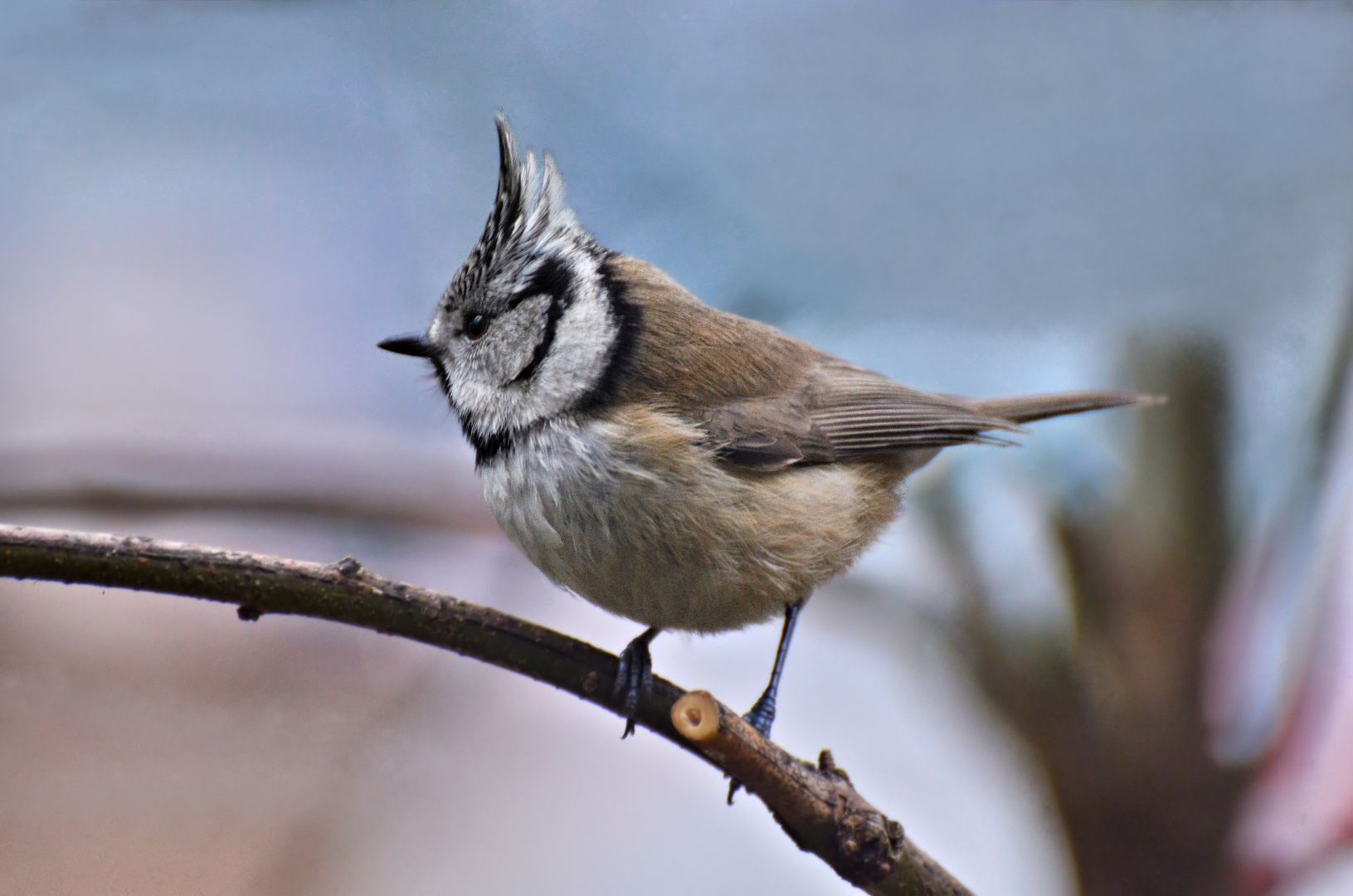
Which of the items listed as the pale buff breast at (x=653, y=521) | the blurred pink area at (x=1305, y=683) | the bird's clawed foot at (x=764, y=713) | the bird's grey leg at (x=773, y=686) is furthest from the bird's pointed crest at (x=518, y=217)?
the blurred pink area at (x=1305, y=683)

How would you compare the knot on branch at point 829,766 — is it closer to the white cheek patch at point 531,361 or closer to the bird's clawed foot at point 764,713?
the bird's clawed foot at point 764,713

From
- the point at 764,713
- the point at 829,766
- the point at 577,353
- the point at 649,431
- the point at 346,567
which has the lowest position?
the point at 346,567

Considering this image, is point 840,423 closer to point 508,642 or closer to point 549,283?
point 549,283

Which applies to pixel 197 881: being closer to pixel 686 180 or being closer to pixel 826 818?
pixel 826 818

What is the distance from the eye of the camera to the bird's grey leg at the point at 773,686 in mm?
1548

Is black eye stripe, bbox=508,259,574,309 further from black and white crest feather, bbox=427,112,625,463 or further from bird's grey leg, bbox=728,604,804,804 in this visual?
bird's grey leg, bbox=728,604,804,804

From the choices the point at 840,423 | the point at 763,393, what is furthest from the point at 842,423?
the point at 763,393

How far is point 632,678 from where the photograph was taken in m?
1.23

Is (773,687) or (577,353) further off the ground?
(577,353)

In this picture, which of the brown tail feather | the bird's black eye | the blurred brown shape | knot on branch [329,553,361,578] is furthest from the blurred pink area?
knot on branch [329,553,361,578]

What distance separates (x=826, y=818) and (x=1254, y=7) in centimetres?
192

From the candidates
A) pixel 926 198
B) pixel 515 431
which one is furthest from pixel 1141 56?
pixel 515 431

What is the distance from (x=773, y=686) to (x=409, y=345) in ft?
2.77

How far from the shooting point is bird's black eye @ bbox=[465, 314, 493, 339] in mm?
1521
